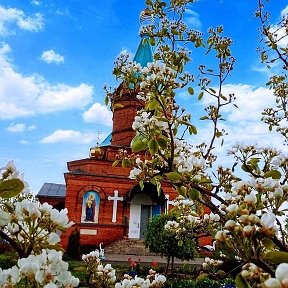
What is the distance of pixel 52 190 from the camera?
23.4m

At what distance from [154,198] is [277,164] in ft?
55.2

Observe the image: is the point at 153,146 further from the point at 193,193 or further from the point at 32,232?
the point at 32,232

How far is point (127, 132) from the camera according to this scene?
66.1ft

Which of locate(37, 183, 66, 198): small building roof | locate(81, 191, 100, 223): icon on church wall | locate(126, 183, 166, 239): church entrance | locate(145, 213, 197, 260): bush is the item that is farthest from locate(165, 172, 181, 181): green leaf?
locate(37, 183, 66, 198): small building roof

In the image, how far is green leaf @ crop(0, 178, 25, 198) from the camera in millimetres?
997

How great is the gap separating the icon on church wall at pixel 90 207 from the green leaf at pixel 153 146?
15.5m

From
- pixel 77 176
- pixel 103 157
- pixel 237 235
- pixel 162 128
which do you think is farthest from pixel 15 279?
pixel 103 157

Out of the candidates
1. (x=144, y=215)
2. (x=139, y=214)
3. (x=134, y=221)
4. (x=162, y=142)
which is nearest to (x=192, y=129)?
(x=162, y=142)

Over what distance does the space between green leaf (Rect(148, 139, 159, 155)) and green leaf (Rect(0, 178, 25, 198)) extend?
38.5 inches

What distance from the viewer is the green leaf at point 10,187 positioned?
997mm

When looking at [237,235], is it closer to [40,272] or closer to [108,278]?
[40,272]

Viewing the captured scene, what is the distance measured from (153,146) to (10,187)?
3.34 feet

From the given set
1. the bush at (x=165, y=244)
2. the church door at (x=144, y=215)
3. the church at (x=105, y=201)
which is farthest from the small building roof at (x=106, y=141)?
the bush at (x=165, y=244)

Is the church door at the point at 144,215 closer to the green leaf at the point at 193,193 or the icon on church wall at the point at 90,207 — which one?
the icon on church wall at the point at 90,207
